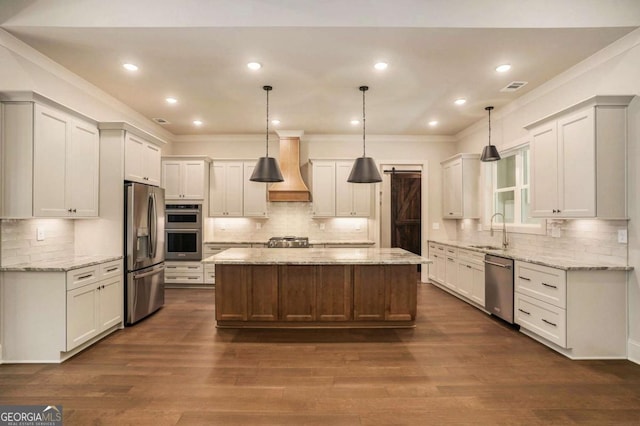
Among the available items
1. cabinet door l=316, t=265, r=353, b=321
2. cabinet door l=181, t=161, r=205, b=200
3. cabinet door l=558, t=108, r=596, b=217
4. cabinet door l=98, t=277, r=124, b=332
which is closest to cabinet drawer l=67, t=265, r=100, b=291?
cabinet door l=98, t=277, r=124, b=332

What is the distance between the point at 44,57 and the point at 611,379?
618 cm

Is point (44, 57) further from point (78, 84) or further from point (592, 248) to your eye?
point (592, 248)

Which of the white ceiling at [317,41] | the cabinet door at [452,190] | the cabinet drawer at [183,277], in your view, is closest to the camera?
the white ceiling at [317,41]

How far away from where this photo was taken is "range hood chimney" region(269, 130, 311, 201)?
19.5 feet

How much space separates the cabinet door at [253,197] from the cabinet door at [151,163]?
5.72 ft

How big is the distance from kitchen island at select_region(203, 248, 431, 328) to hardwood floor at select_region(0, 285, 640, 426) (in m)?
0.18

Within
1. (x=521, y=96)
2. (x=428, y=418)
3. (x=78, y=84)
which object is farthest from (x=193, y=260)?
(x=521, y=96)

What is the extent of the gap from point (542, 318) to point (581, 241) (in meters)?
0.98

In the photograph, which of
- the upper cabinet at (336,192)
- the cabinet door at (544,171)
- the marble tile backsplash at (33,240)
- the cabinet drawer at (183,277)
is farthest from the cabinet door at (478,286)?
the marble tile backsplash at (33,240)

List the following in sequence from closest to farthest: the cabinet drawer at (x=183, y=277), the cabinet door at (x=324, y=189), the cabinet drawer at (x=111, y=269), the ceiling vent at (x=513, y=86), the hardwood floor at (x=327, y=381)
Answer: the hardwood floor at (x=327, y=381), the cabinet drawer at (x=111, y=269), the ceiling vent at (x=513, y=86), the cabinet drawer at (x=183, y=277), the cabinet door at (x=324, y=189)

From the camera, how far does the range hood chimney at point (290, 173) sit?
5953mm

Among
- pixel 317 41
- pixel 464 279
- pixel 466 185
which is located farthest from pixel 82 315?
pixel 466 185

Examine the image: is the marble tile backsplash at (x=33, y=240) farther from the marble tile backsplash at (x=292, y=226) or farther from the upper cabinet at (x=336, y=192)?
the upper cabinet at (x=336, y=192)

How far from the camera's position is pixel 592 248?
3.37 meters
